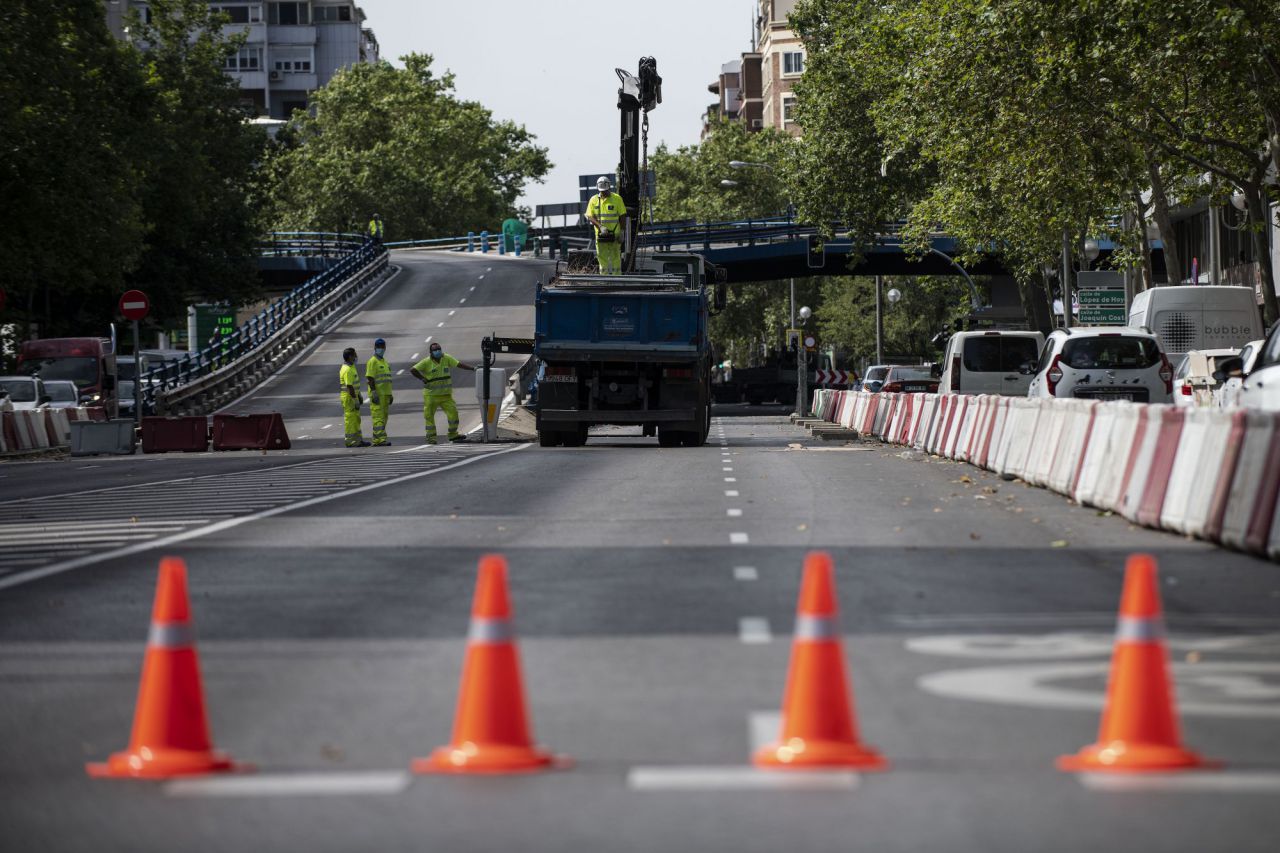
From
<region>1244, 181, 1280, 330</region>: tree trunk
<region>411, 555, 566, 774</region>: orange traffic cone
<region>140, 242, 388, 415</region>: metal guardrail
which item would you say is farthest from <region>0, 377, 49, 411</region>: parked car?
<region>411, 555, 566, 774</region>: orange traffic cone

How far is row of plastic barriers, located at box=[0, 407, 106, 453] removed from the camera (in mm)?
36531

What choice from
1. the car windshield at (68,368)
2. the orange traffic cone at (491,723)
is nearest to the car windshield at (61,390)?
the car windshield at (68,368)

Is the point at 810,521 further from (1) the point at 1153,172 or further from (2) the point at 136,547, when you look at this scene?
(1) the point at 1153,172

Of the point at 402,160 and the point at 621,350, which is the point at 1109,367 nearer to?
the point at 621,350

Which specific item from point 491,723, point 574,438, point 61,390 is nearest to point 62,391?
point 61,390

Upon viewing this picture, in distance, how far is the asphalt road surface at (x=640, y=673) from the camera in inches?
224

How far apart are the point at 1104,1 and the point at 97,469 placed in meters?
15.8

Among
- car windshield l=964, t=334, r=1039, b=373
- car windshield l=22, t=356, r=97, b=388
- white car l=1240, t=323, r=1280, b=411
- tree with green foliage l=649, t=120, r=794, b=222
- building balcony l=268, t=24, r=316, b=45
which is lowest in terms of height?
car windshield l=22, t=356, r=97, b=388

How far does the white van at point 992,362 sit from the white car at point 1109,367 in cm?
579

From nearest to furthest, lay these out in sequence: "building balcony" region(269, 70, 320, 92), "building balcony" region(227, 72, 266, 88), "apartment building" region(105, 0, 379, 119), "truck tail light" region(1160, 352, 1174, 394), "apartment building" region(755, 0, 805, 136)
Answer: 1. "truck tail light" region(1160, 352, 1174, 394)
2. "apartment building" region(755, 0, 805, 136)
3. "building balcony" region(227, 72, 266, 88)
4. "apartment building" region(105, 0, 379, 119)
5. "building balcony" region(269, 70, 320, 92)

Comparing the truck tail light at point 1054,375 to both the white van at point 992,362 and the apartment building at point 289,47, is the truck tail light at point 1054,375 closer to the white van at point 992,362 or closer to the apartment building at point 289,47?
the white van at point 992,362

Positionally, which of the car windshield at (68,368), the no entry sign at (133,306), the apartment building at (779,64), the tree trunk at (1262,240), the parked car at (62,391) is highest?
the apartment building at (779,64)

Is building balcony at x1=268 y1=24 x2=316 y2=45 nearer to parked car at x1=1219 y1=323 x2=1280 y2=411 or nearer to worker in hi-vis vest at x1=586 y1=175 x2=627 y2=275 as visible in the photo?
worker in hi-vis vest at x1=586 y1=175 x2=627 y2=275

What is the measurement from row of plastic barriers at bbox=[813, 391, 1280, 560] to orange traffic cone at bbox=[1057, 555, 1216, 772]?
6.34 metres
